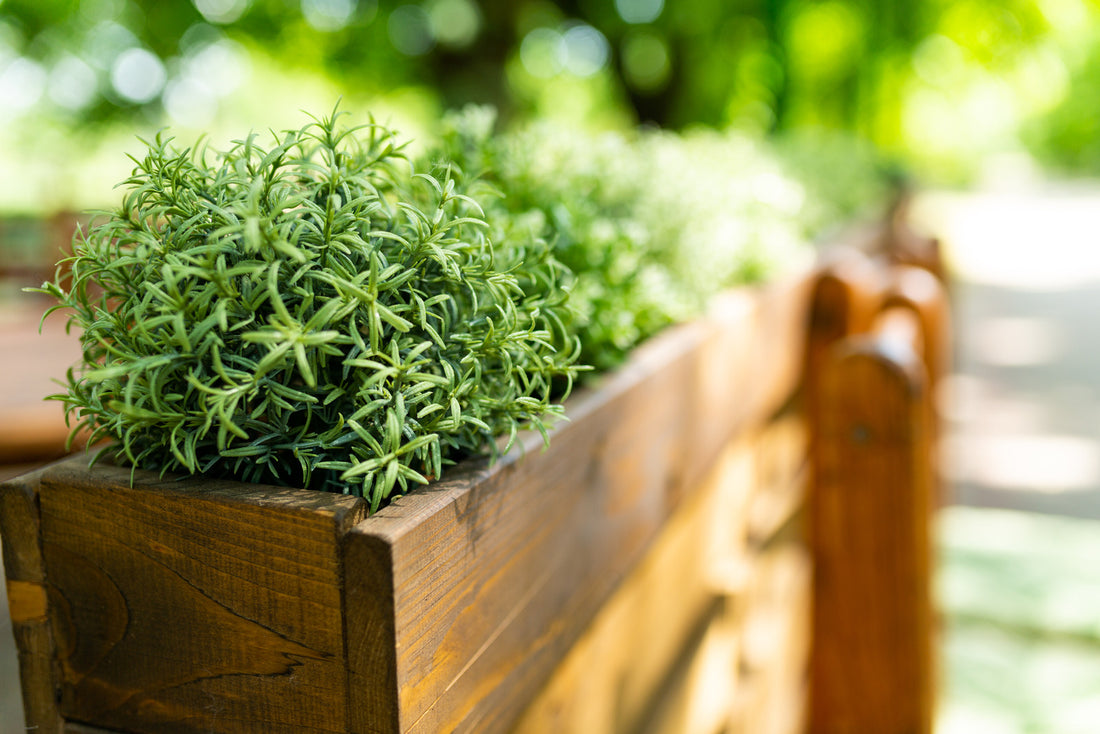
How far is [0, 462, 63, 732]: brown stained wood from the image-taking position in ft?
2.27

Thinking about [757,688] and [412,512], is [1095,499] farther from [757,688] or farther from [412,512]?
[412,512]

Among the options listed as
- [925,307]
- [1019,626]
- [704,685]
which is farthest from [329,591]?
[1019,626]

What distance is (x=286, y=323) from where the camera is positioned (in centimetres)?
57

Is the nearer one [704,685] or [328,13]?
[704,685]

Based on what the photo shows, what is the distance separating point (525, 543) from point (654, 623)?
24.4 inches

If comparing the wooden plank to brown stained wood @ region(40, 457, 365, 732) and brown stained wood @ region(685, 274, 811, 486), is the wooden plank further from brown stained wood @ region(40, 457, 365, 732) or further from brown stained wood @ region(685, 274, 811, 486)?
brown stained wood @ region(685, 274, 811, 486)

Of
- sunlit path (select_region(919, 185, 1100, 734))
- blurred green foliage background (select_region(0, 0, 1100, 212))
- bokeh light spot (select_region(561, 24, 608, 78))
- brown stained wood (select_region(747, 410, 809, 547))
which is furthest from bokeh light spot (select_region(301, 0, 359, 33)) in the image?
brown stained wood (select_region(747, 410, 809, 547))

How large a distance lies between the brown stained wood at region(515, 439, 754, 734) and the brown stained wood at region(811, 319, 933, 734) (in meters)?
0.20

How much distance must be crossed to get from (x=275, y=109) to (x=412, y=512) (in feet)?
76.9

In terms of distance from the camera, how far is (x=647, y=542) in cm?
115

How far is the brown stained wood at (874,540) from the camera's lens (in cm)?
149

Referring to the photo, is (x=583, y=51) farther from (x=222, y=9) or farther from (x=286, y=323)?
(x=286, y=323)

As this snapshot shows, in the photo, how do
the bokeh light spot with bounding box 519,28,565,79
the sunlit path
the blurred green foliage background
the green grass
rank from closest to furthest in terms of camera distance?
the green grass, the sunlit path, the blurred green foliage background, the bokeh light spot with bounding box 519,28,565,79

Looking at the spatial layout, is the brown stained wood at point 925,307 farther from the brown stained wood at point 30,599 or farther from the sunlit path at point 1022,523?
the brown stained wood at point 30,599
